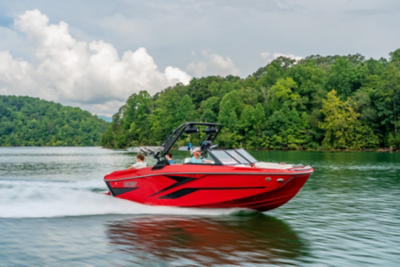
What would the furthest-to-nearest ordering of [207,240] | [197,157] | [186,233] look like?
[197,157] → [186,233] → [207,240]

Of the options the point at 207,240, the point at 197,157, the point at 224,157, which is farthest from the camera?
the point at 197,157

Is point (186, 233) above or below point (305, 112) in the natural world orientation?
below

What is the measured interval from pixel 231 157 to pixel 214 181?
993 mm

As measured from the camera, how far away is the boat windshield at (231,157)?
10898 mm

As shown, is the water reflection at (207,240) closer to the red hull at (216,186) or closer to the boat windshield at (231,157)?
the red hull at (216,186)

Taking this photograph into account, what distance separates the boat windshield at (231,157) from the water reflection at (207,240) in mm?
1531

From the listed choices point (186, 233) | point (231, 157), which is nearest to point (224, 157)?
point (231, 157)

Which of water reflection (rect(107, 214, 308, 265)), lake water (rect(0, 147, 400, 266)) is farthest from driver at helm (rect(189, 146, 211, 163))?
water reflection (rect(107, 214, 308, 265))

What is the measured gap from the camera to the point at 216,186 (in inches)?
416

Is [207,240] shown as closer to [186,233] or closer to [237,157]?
[186,233]

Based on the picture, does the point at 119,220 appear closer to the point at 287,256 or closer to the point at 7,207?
the point at 7,207

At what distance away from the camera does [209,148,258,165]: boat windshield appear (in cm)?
1090

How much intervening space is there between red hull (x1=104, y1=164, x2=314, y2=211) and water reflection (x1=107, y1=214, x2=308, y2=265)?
1.70 feet

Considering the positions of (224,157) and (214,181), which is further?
(224,157)
